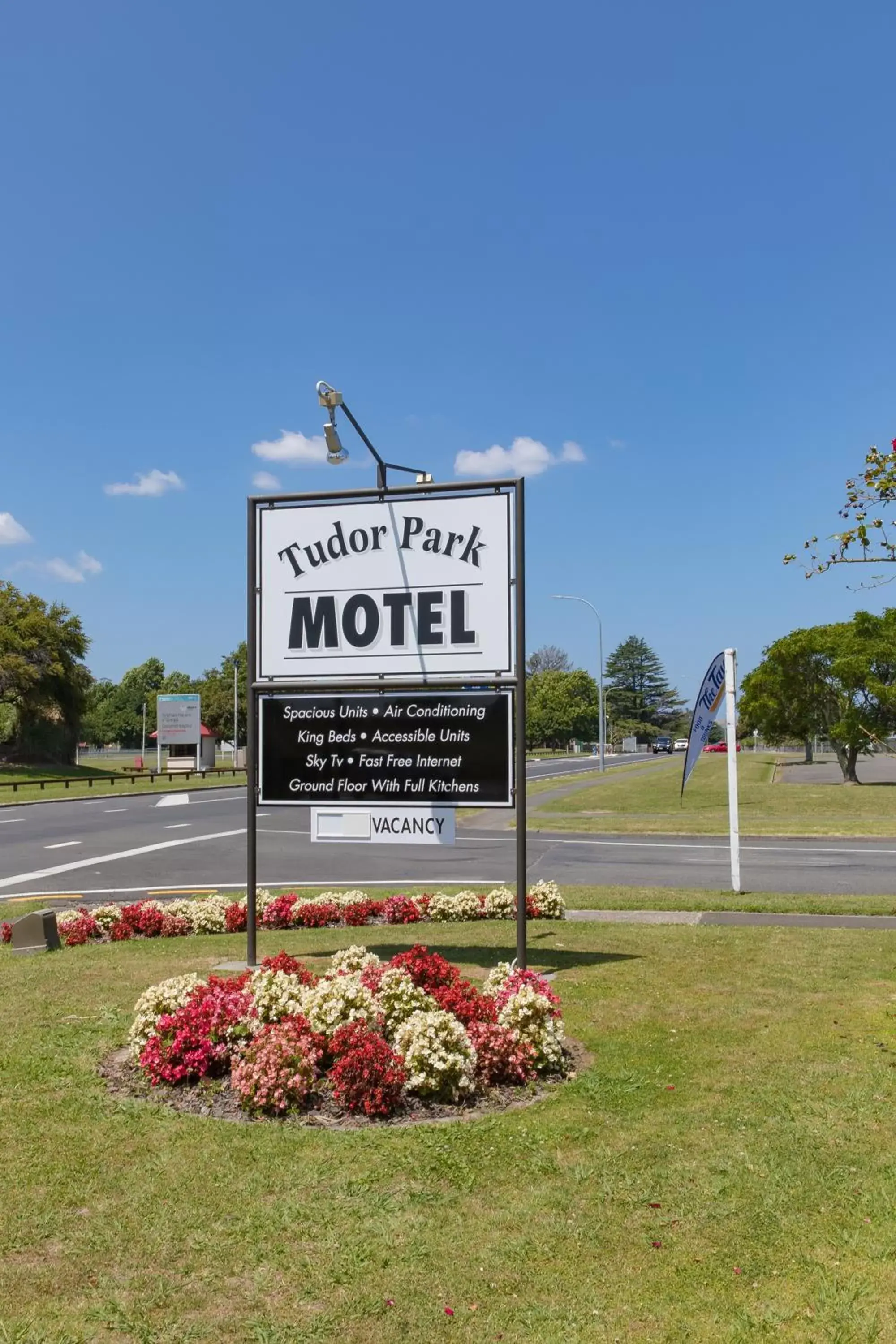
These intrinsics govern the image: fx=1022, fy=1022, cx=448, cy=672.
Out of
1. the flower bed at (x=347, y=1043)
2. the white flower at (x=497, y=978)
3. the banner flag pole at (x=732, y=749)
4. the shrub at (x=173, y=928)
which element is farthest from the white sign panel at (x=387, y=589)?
the banner flag pole at (x=732, y=749)

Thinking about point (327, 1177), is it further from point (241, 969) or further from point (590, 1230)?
point (241, 969)

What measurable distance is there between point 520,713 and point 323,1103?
10.4ft

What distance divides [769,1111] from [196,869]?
13.8 metres

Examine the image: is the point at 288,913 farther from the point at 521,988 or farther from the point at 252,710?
the point at 521,988

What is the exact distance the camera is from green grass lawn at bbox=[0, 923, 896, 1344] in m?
3.32

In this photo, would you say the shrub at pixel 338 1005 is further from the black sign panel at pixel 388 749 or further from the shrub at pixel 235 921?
the shrub at pixel 235 921

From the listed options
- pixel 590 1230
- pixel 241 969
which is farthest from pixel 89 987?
pixel 590 1230

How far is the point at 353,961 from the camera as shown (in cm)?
703

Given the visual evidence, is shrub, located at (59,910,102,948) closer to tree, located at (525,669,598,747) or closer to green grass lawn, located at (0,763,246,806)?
green grass lawn, located at (0,763,246,806)

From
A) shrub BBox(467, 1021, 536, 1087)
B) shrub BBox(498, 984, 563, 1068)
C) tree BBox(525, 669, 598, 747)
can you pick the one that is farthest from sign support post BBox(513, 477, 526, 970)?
tree BBox(525, 669, 598, 747)

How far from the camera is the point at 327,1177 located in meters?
4.39

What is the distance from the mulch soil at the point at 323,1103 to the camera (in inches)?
201

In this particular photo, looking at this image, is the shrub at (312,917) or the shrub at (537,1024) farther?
the shrub at (312,917)

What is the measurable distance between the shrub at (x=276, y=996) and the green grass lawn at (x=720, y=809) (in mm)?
18166
